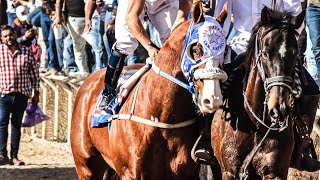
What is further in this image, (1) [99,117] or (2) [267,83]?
(1) [99,117]

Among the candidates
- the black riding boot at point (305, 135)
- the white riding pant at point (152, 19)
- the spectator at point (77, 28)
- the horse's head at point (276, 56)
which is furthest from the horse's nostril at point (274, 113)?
the spectator at point (77, 28)

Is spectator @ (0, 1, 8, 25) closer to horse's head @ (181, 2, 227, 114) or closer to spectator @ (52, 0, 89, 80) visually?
spectator @ (52, 0, 89, 80)

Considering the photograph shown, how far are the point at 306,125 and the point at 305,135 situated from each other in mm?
128

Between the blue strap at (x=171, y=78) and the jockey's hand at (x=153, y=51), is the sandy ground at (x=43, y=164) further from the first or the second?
the blue strap at (x=171, y=78)

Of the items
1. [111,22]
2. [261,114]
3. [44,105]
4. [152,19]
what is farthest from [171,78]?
[44,105]

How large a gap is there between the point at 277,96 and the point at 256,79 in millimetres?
462

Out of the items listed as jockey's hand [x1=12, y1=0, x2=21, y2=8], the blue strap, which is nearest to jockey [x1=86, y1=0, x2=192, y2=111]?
the blue strap

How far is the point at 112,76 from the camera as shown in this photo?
909cm

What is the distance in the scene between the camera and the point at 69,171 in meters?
14.7

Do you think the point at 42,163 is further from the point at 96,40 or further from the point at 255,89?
the point at 255,89

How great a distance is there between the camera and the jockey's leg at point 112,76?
354 inches

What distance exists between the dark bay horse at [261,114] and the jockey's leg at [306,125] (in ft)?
0.88

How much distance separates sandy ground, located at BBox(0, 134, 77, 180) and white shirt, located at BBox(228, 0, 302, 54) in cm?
626

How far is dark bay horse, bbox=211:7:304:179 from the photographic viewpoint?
7141 millimetres
